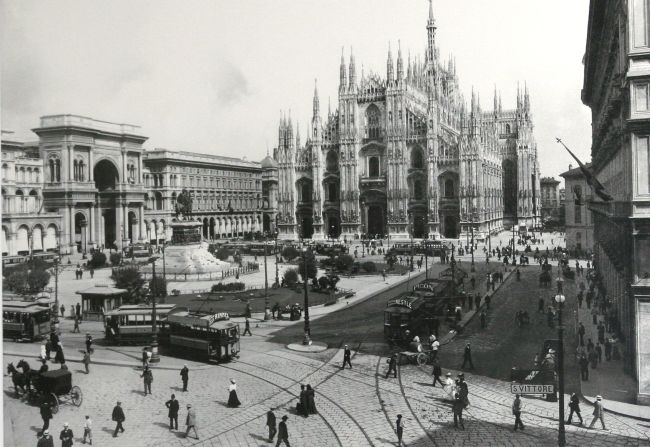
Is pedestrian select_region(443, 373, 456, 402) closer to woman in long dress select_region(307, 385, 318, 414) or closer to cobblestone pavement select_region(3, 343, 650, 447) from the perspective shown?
cobblestone pavement select_region(3, 343, 650, 447)

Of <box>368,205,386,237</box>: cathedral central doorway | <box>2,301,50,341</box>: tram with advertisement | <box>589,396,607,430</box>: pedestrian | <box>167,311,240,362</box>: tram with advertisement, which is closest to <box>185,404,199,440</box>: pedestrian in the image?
<box>167,311,240,362</box>: tram with advertisement

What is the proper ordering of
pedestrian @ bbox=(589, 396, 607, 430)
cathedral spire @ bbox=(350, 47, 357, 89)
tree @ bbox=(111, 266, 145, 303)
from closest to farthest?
pedestrian @ bbox=(589, 396, 607, 430)
tree @ bbox=(111, 266, 145, 303)
cathedral spire @ bbox=(350, 47, 357, 89)

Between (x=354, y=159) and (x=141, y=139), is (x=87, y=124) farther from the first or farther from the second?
(x=354, y=159)

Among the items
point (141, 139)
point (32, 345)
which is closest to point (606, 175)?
point (32, 345)

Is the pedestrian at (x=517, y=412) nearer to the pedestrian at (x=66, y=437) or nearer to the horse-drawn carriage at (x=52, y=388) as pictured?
the pedestrian at (x=66, y=437)

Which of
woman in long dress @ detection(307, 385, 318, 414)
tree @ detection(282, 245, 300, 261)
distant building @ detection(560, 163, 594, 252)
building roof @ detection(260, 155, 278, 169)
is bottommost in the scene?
woman in long dress @ detection(307, 385, 318, 414)

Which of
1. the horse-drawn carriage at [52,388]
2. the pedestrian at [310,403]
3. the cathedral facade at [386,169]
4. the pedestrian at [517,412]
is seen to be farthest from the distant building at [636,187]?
the cathedral facade at [386,169]

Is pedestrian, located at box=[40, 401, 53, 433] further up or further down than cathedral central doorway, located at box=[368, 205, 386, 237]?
further down

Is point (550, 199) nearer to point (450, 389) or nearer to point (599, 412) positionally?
point (450, 389)
